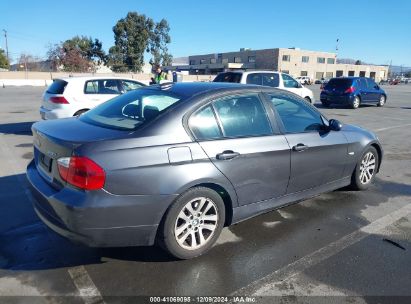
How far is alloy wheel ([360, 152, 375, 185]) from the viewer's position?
5.23 m

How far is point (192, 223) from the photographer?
3328mm

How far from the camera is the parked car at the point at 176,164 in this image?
2.89 metres

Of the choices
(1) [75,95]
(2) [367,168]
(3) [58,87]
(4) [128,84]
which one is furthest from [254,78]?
(2) [367,168]

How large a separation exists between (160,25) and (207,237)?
2848 inches

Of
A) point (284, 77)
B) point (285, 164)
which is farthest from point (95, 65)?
point (285, 164)

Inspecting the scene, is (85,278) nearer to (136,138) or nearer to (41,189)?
(41,189)

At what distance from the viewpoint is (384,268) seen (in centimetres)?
329

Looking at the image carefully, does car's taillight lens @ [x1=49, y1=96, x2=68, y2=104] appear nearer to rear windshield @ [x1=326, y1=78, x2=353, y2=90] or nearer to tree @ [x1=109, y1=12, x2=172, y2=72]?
rear windshield @ [x1=326, y1=78, x2=353, y2=90]

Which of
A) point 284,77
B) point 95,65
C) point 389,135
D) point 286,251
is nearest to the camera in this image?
point 286,251

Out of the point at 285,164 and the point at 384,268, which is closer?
the point at 384,268

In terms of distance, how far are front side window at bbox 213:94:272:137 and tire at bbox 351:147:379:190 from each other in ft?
6.43

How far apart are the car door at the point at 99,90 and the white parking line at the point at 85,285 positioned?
6.51 meters

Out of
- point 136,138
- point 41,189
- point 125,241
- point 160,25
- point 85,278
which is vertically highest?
point 160,25

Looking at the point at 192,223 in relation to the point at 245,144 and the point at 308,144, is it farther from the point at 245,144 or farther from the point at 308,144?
the point at 308,144
